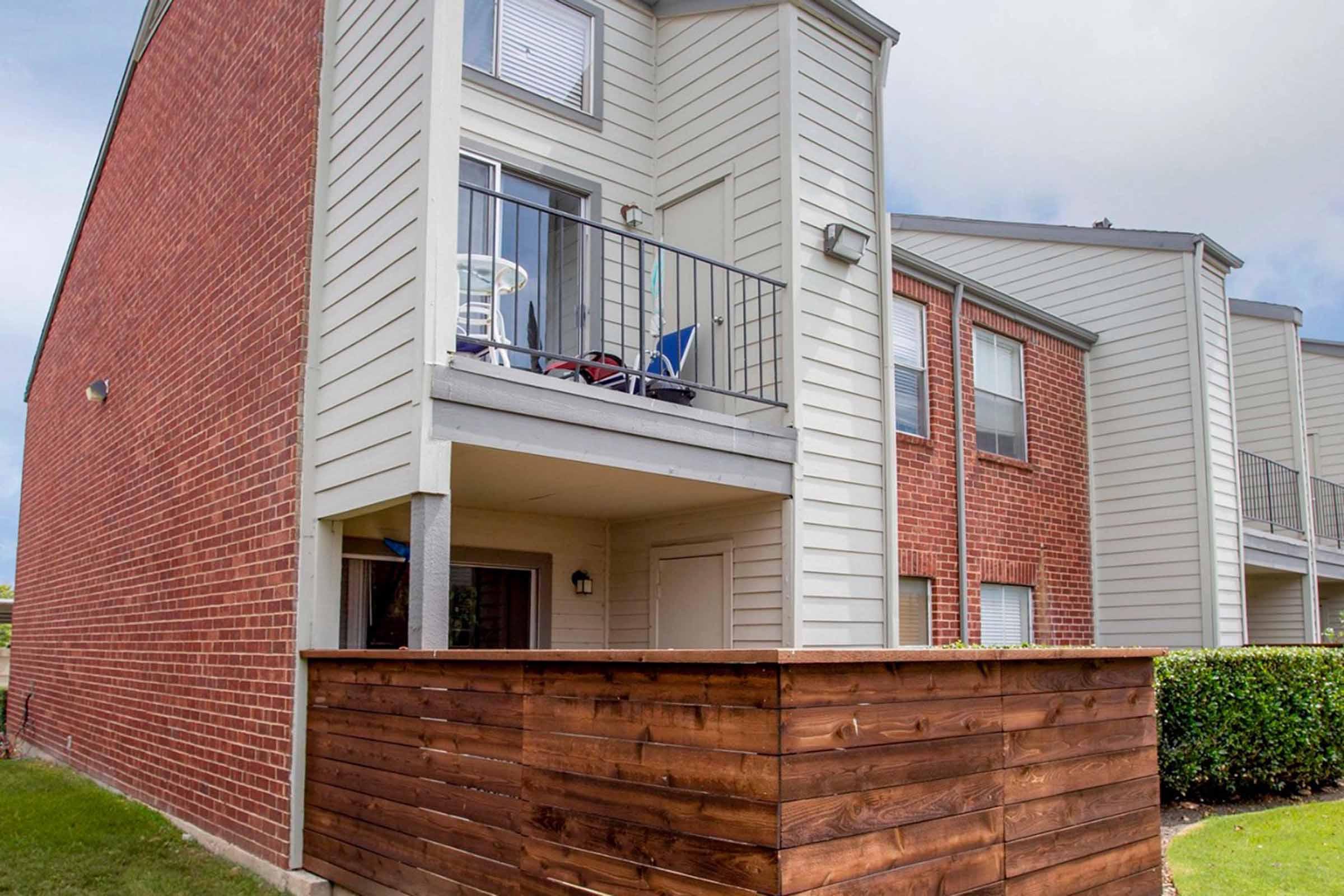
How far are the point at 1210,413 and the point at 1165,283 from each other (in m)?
1.68

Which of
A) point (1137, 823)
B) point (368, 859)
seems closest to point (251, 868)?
point (368, 859)

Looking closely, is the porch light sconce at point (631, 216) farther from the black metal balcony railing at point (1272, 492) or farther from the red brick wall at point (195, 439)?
the black metal balcony railing at point (1272, 492)

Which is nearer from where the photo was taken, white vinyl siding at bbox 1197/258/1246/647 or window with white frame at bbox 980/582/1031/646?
window with white frame at bbox 980/582/1031/646

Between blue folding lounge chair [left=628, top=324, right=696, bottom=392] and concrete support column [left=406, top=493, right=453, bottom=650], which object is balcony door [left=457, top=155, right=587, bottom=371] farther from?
concrete support column [left=406, top=493, right=453, bottom=650]

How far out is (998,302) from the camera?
12.3m

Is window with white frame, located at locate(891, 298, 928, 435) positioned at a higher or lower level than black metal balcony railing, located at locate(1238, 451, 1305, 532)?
higher

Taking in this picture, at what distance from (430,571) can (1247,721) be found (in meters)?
7.53

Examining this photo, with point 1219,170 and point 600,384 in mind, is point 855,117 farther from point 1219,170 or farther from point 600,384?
point 1219,170

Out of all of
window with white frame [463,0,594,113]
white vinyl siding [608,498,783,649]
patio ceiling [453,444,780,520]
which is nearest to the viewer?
patio ceiling [453,444,780,520]

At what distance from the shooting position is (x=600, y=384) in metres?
7.99

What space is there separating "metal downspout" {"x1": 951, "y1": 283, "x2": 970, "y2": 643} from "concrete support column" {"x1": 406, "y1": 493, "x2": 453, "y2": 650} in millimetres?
6336

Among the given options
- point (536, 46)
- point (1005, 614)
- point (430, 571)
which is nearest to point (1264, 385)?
point (1005, 614)

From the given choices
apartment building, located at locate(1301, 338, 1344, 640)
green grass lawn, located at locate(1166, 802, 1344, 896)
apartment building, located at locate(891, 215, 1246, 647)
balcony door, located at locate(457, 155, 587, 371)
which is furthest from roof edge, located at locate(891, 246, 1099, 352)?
apartment building, located at locate(1301, 338, 1344, 640)

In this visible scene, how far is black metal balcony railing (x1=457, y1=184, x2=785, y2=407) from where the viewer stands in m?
7.73
